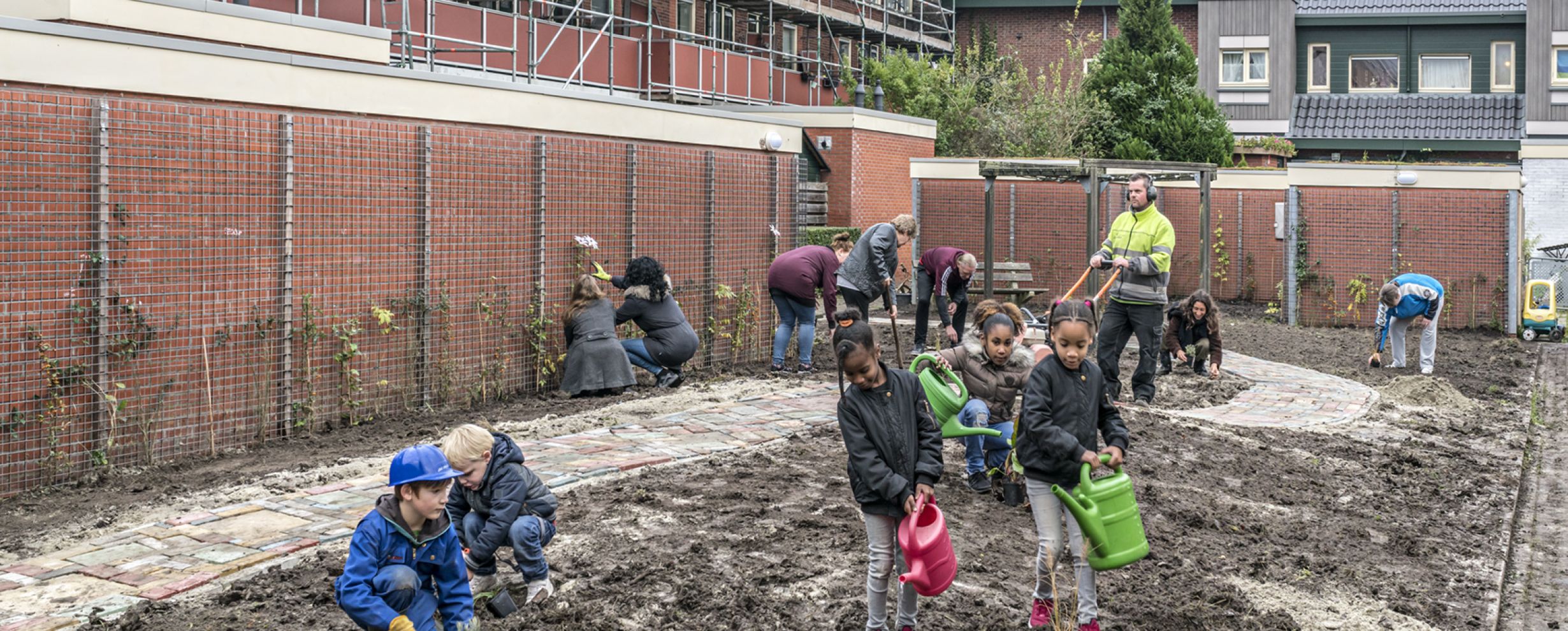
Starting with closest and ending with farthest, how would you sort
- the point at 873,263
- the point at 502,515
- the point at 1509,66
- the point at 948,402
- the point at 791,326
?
the point at 502,515 < the point at 948,402 < the point at 873,263 < the point at 791,326 < the point at 1509,66

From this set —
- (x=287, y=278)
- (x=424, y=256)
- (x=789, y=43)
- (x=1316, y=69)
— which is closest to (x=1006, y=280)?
(x=424, y=256)

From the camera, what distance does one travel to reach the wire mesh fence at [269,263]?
7832 millimetres

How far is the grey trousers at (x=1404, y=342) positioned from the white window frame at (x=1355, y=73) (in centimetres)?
2415

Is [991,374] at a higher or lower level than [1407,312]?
lower

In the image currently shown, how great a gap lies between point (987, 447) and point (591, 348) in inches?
179

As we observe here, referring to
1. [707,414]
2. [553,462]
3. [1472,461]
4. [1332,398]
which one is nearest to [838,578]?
[553,462]

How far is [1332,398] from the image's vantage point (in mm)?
13023

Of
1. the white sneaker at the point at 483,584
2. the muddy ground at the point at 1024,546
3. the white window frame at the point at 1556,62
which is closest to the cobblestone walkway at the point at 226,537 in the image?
the muddy ground at the point at 1024,546

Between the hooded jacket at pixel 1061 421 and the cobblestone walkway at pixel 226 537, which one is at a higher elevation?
the hooded jacket at pixel 1061 421

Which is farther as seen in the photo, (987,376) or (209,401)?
(209,401)

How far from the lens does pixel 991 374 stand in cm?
759

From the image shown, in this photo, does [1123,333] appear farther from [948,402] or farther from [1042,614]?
[1042,614]

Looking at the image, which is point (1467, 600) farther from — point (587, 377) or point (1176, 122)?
point (1176, 122)

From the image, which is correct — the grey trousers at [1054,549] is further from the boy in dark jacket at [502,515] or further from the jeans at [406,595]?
the jeans at [406,595]
